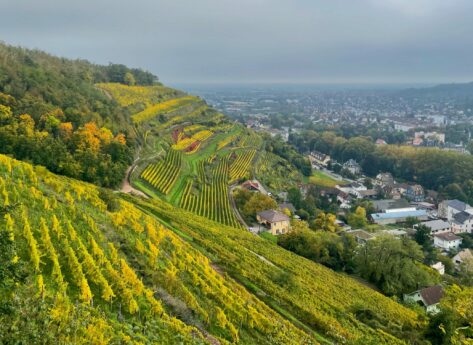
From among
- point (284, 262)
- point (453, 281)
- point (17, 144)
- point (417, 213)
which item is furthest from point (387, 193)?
point (17, 144)

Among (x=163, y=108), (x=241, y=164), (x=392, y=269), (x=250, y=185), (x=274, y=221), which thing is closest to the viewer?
(x=392, y=269)

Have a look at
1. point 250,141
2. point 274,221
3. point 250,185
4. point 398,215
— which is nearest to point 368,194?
point 398,215

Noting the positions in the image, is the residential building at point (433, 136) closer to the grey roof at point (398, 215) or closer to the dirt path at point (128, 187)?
the grey roof at point (398, 215)

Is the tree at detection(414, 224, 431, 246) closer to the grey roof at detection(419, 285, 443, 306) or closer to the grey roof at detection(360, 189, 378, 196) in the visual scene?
the grey roof at detection(419, 285, 443, 306)

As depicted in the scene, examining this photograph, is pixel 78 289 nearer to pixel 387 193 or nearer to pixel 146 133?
pixel 146 133

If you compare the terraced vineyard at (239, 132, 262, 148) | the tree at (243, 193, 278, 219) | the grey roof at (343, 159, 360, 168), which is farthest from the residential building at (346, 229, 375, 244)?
the grey roof at (343, 159, 360, 168)

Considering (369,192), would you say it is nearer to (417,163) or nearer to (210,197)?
(417,163)
